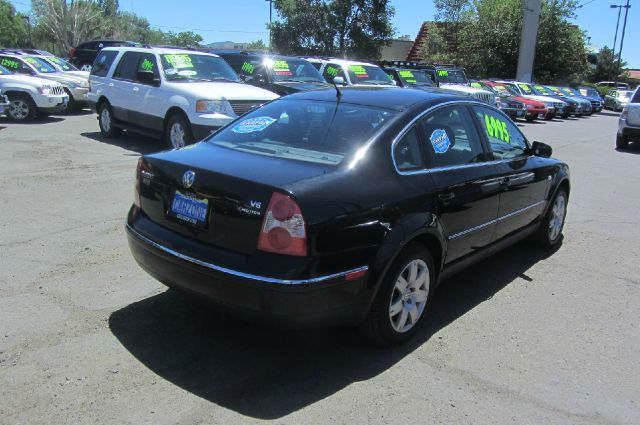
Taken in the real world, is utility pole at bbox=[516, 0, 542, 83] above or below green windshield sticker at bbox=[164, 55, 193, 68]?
above

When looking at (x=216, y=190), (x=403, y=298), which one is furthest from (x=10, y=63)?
(x=403, y=298)

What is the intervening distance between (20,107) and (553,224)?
13.0 m

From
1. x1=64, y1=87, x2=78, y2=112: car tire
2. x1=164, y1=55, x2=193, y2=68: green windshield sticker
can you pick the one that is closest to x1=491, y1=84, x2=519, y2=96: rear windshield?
x1=64, y1=87, x2=78, y2=112: car tire

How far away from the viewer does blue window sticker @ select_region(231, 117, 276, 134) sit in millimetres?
4308

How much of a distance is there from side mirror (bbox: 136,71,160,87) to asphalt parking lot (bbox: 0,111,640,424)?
190 inches

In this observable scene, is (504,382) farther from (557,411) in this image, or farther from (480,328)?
(480,328)

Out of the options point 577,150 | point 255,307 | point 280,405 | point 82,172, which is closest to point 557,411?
point 280,405

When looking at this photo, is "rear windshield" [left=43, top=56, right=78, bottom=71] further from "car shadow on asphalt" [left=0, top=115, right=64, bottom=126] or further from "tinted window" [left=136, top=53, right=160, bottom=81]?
"tinted window" [left=136, top=53, right=160, bottom=81]

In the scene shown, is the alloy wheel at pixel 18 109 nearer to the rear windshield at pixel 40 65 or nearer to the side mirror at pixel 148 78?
the rear windshield at pixel 40 65

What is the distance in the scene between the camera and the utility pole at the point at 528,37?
33.4 metres

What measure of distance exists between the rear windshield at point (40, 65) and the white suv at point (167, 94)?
5460 millimetres

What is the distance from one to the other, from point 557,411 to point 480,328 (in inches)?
40.0

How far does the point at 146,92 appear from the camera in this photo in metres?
10.4

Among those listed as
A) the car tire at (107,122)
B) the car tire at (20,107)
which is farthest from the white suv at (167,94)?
the car tire at (20,107)
